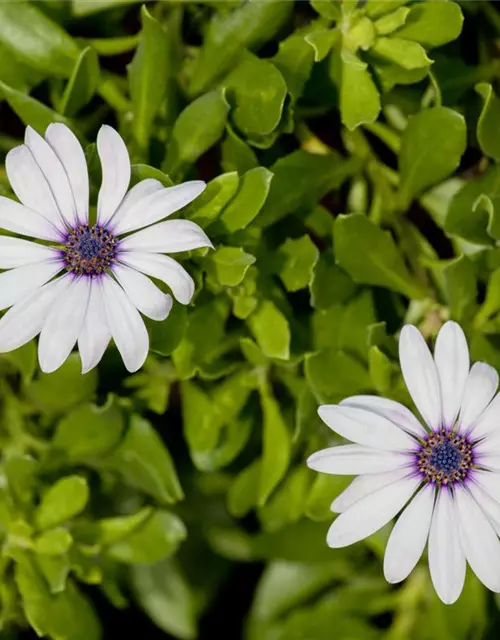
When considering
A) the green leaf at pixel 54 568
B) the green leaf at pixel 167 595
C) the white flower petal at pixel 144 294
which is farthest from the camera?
the green leaf at pixel 167 595

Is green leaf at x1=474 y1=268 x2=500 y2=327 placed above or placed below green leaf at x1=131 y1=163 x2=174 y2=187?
above

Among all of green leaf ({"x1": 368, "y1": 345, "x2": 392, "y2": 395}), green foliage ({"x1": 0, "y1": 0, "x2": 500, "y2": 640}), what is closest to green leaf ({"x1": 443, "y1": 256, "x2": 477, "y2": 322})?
green foliage ({"x1": 0, "y1": 0, "x2": 500, "y2": 640})

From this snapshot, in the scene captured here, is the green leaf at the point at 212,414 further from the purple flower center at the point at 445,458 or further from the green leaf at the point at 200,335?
the purple flower center at the point at 445,458

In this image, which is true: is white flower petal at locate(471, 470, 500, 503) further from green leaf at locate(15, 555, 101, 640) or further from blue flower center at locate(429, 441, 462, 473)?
green leaf at locate(15, 555, 101, 640)

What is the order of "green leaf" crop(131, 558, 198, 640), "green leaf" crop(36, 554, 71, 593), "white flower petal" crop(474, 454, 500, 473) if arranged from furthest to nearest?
1. "green leaf" crop(131, 558, 198, 640)
2. "green leaf" crop(36, 554, 71, 593)
3. "white flower petal" crop(474, 454, 500, 473)

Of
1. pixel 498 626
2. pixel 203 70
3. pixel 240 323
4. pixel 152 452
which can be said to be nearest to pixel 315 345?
pixel 240 323

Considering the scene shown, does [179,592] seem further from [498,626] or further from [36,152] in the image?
[36,152]

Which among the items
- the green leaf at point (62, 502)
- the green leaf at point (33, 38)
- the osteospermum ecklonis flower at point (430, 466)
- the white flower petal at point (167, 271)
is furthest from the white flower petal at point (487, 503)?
the green leaf at point (33, 38)

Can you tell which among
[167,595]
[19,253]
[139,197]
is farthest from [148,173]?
[167,595]
